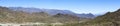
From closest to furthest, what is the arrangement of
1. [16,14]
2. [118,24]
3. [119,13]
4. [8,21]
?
[118,24] → [119,13] → [8,21] → [16,14]

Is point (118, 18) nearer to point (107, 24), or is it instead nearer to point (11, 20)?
point (107, 24)

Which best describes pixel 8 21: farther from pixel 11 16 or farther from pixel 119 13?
pixel 119 13

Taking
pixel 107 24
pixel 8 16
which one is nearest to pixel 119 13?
pixel 107 24

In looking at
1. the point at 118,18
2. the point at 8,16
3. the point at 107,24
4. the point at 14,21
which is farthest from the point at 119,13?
the point at 8,16

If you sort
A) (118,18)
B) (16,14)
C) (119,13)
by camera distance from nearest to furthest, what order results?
(118,18) < (119,13) < (16,14)

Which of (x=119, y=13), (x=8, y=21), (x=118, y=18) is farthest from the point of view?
(x=8, y=21)

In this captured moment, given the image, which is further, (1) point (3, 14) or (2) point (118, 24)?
(1) point (3, 14)

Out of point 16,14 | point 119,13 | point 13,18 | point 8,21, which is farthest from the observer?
point 16,14

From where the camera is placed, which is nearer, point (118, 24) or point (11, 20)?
point (118, 24)
